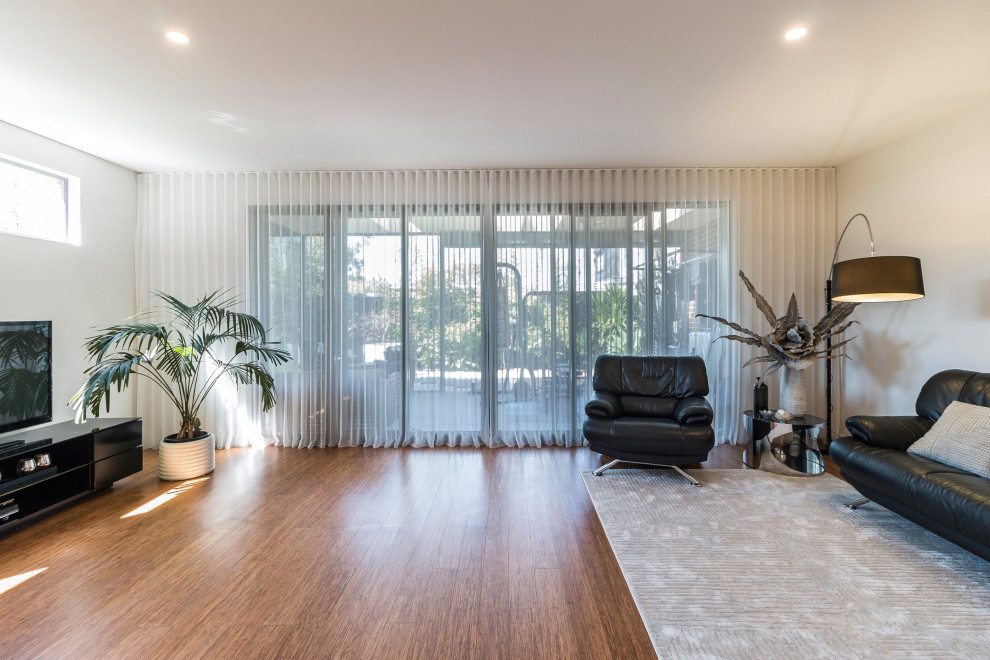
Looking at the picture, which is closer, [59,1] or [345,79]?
A: [59,1]

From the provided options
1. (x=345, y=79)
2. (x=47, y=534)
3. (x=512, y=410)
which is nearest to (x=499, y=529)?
(x=512, y=410)

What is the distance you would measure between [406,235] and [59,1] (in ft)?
9.08

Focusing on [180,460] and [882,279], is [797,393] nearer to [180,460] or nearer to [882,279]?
[882,279]

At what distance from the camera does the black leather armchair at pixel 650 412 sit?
134 inches

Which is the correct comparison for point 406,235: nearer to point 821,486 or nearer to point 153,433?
point 153,433

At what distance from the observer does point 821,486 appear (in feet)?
11.1

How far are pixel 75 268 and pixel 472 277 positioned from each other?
3443 millimetres

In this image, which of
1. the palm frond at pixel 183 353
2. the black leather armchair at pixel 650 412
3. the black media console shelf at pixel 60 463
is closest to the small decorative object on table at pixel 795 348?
the black leather armchair at pixel 650 412

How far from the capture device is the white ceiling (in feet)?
7.26

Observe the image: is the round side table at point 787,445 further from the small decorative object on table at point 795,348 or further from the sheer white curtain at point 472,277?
the sheer white curtain at point 472,277

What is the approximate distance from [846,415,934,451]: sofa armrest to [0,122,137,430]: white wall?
5.97 m

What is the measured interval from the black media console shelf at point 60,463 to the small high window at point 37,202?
1.57 metres

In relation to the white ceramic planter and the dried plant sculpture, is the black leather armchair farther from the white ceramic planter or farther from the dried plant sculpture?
the white ceramic planter

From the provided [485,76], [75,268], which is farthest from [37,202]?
[485,76]
